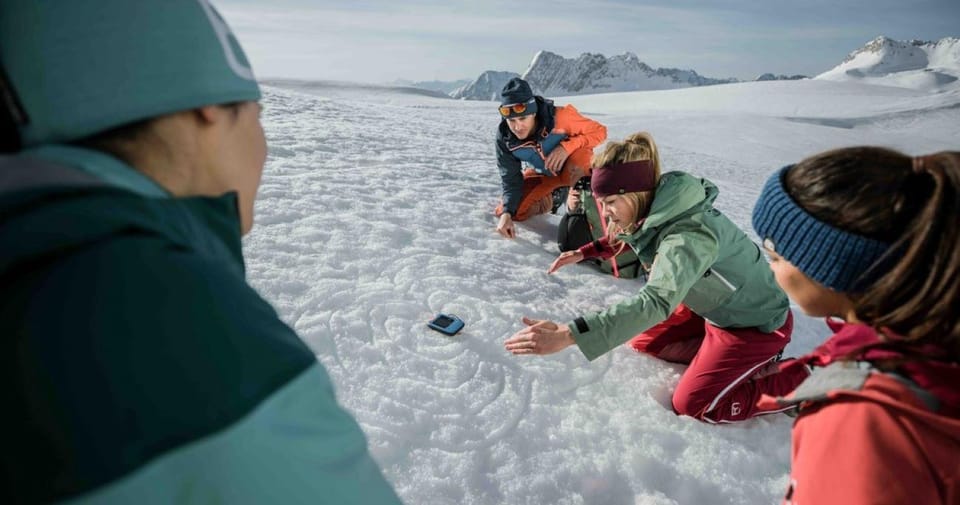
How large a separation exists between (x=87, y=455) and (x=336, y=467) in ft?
0.85

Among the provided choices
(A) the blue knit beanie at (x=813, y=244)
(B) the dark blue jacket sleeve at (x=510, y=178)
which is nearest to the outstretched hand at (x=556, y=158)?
(B) the dark blue jacket sleeve at (x=510, y=178)

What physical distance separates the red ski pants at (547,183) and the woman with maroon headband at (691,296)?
1986mm

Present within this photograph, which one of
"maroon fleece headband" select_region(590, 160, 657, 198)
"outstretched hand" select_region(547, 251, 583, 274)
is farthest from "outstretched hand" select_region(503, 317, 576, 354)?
"outstretched hand" select_region(547, 251, 583, 274)

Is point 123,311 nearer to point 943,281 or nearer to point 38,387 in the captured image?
point 38,387

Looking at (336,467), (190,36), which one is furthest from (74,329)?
(190,36)

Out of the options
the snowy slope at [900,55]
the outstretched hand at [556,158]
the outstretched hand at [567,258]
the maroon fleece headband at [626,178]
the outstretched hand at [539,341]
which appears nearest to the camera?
the outstretched hand at [539,341]

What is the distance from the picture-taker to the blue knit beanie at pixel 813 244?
1203 mm

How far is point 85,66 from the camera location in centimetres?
68

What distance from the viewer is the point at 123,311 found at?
498 millimetres

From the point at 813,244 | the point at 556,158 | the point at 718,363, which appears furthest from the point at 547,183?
the point at 813,244

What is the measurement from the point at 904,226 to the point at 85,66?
1467 mm

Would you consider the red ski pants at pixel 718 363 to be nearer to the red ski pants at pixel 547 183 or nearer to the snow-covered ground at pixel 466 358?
the snow-covered ground at pixel 466 358

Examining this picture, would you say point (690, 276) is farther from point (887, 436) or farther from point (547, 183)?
point (547, 183)

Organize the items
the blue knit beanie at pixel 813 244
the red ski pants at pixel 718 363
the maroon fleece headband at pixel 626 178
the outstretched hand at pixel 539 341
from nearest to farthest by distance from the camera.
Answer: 1. the blue knit beanie at pixel 813 244
2. the outstretched hand at pixel 539 341
3. the red ski pants at pixel 718 363
4. the maroon fleece headband at pixel 626 178
